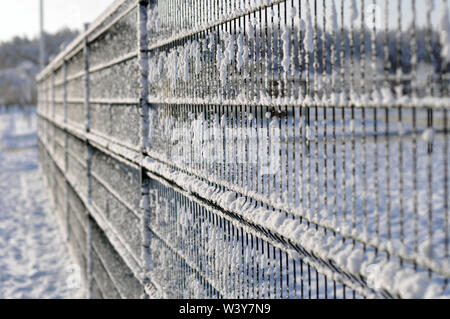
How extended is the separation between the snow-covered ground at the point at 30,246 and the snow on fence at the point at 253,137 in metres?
1.72

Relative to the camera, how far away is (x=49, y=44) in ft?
273

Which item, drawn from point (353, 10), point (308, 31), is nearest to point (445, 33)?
point (353, 10)

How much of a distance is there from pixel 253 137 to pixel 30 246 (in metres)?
7.56

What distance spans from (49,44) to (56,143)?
248 ft

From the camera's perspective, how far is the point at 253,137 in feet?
7.07

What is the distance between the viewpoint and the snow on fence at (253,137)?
4.46 ft

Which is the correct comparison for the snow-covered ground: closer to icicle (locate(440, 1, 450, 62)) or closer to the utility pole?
icicle (locate(440, 1, 450, 62))

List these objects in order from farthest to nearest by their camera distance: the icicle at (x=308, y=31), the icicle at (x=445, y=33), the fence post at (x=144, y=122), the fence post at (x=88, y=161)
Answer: the fence post at (x=88, y=161), the fence post at (x=144, y=122), the icicle at (x=308, y=31), the icicle at (x=445, y=33)

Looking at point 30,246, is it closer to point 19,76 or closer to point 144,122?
point 144,122

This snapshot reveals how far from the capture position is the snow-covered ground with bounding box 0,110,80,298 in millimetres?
6953

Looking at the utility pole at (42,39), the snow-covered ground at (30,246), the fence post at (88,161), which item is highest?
the utility pole at (42,39)

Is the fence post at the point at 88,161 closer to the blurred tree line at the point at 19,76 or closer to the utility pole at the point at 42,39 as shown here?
the utility pole at the point at 42,39

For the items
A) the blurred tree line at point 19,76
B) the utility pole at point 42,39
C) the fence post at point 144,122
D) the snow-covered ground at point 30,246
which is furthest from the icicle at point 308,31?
the blurred tree line at point 19,76
